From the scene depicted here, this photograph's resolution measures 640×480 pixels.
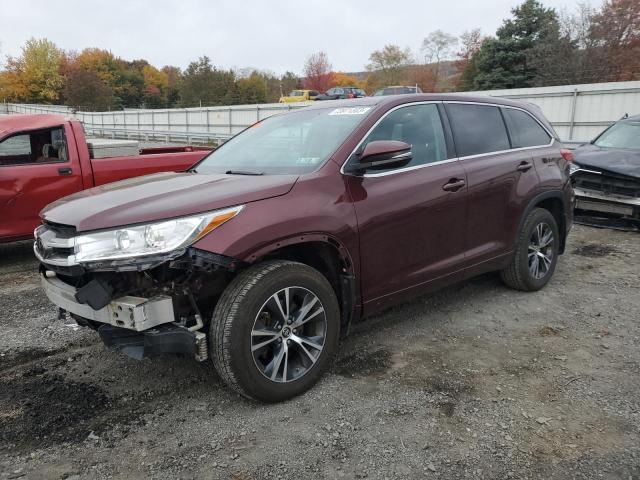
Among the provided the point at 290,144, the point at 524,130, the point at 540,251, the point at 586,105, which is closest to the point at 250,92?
the point at 586,105

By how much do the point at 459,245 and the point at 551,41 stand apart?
3808 cm

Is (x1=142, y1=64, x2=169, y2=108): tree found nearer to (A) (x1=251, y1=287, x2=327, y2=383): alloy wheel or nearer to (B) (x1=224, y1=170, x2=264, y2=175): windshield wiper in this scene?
(B) (x1=224, y1=170, x2=264, y2=175): windshield wiper

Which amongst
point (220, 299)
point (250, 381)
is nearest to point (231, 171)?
point (220, 299)

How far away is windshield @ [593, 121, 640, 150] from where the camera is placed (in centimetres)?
804

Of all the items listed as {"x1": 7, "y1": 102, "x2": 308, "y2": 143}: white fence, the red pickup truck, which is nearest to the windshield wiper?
the red pickup truck

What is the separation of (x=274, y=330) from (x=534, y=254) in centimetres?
302

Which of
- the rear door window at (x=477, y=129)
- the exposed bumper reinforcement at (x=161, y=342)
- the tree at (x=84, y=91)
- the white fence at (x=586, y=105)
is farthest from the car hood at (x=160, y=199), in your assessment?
the tree at (x=84, y=91)

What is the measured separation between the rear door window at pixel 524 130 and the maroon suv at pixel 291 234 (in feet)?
0.50

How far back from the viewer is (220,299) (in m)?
2.85

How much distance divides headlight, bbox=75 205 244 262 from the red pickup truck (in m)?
3.90

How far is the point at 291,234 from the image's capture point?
9.86ft

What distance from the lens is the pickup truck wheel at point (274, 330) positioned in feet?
9.18

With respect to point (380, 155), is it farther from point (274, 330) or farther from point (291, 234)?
point (274, 330)

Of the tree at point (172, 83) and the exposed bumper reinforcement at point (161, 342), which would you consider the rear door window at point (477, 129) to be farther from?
the tree at point (172, 83)
